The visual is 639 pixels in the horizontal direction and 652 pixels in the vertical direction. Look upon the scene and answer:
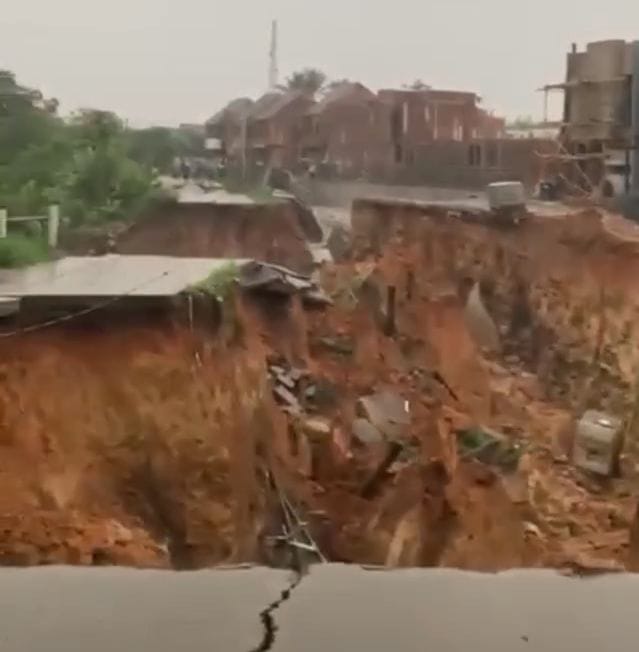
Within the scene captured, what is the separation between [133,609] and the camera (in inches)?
53.6

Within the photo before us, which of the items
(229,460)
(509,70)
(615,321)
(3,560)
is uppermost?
(509,70)

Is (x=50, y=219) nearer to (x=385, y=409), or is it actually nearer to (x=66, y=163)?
(x=66, y=163)

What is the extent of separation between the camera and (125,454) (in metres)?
1.36

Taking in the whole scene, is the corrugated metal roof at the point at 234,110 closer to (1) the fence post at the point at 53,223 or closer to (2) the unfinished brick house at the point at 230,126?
(2) the unfinished brick house at the point at 230,126

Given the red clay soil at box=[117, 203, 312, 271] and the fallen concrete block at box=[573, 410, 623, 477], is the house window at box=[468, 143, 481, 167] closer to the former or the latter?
the red clay soil at box=[117, 203, 312, 271]

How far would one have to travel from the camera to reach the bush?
4.39ft

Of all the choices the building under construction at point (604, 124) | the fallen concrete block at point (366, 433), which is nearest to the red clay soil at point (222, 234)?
the fallen concrete block at point (366, 433)

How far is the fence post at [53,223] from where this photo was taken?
4.45 feet

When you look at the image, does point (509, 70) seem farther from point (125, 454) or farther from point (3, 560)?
point (3, 560)

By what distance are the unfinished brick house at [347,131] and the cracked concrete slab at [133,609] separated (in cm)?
60

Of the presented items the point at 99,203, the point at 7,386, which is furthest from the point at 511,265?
the point at 7,386

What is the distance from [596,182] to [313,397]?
507 millimetres

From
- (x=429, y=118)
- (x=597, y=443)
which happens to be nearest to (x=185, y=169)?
(x=429, y=118)

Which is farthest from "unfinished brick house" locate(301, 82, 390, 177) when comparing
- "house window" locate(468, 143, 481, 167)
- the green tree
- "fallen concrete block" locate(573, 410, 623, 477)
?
"fallen concrete block" locate(573, 410, 623, 477)
